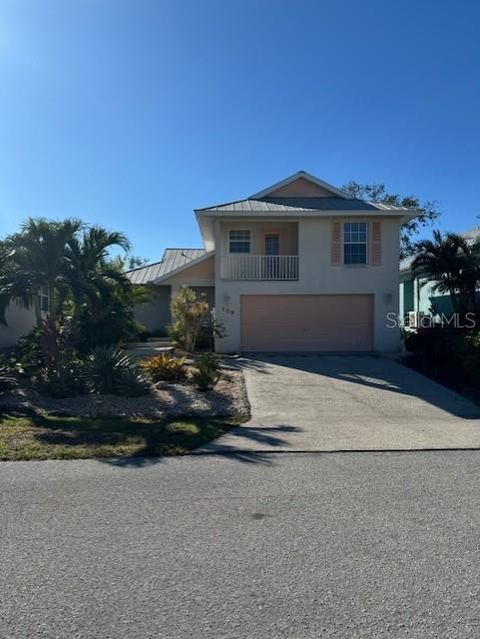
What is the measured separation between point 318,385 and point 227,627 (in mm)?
10292

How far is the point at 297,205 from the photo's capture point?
64.6 ft

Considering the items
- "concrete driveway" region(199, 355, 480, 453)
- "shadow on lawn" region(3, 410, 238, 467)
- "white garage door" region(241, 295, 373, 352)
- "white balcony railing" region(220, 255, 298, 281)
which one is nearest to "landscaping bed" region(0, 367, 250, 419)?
"shadow on lawn" region(3, 410, 238, 467)

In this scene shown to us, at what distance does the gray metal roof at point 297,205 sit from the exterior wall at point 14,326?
7.40 m

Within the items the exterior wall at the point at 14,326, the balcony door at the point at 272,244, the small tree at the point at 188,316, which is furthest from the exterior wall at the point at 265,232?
the exterior wall at the point at 14,326

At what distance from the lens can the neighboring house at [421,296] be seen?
2088 centimetres

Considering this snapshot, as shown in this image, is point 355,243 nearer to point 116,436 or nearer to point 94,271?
point 94,271

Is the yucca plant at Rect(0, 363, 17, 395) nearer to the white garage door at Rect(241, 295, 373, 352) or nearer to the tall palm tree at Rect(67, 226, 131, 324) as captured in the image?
the tall palm tree at Rect(67, 226, 131, 324)

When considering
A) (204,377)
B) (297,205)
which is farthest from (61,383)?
(297,205)

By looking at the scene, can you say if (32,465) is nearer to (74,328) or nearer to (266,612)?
(266,612)

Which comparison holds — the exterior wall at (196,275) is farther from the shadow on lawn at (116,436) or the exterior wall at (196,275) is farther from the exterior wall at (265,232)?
the shadow on lawn at (116,436)

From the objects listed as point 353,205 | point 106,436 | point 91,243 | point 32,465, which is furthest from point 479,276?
point 32,465

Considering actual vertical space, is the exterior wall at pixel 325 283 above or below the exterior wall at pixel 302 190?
below

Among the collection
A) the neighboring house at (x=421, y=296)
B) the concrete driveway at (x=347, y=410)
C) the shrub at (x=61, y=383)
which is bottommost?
the concrete driveway at (x=347, y=410)

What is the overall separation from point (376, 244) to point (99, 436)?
14060 mm
